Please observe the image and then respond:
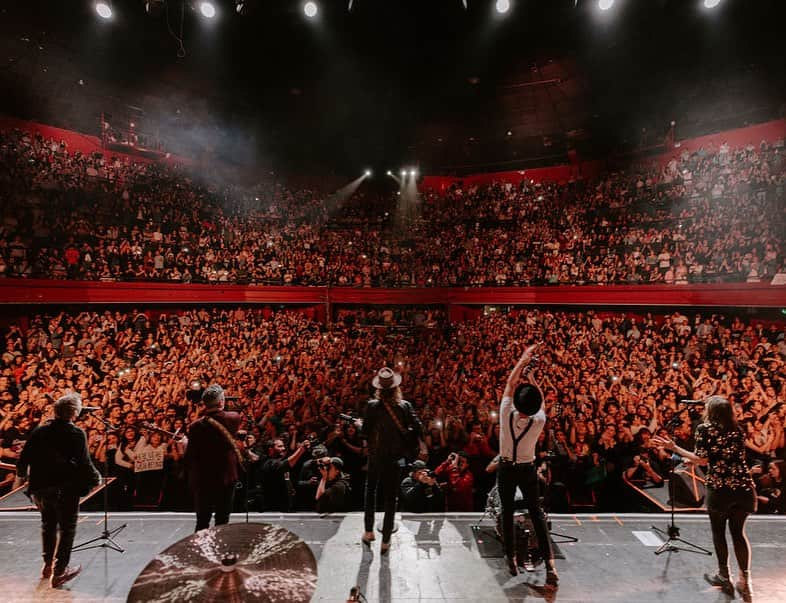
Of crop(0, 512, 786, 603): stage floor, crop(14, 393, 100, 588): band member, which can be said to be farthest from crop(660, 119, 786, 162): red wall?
crop(14, 393, 100, 588): band member

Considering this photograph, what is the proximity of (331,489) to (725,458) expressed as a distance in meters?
3.17

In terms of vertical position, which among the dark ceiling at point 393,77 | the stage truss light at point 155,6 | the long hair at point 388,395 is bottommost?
the long hair at point 388,395

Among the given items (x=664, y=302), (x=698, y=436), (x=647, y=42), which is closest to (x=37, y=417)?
(x=698, y=436)

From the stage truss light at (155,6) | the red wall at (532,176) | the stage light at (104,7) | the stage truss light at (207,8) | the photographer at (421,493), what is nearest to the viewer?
the photographer at (421,493)

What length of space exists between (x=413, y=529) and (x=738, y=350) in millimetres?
8088

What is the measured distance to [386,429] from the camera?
3.35 meters

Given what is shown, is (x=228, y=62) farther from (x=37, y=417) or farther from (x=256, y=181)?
(x=37, y=417)

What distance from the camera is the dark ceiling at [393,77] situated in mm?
11367

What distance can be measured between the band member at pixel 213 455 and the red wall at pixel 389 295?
9761 millimetres

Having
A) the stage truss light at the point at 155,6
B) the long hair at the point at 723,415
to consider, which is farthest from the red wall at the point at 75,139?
the long hair at the point at 723,415

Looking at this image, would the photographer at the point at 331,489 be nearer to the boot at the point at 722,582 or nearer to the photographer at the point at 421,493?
the photographer at the point at 421,493

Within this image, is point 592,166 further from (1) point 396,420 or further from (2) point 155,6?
(1) point 396,420

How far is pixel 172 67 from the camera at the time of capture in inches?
631

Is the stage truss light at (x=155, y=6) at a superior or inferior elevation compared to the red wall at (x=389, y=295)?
superior
